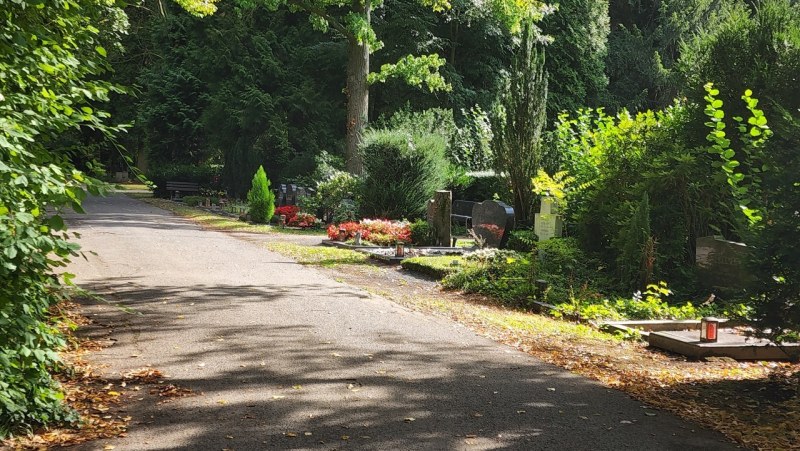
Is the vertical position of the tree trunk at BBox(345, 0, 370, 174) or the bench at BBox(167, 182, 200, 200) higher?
the tree trunk at BBox(345, 0, 370, 174)

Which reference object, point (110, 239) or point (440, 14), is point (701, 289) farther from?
point (440, 14)

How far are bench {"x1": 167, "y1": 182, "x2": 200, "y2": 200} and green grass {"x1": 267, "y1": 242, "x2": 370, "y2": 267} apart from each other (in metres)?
23.0

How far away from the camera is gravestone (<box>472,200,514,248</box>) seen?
19.1 m

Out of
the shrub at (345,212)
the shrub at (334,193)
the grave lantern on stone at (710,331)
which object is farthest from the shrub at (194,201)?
the grave lantern on stone at (710,331)

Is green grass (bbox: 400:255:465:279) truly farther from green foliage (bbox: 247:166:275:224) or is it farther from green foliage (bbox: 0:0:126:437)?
green foliage (bbox: 247:166:275:224)

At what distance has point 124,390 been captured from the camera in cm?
652

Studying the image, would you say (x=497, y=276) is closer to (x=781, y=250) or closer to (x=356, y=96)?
(x=781, y=250)

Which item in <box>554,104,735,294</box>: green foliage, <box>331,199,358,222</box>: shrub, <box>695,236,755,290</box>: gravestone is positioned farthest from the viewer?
<box>331,199,358,222</box>: shrub

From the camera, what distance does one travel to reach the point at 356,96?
30.6 meters

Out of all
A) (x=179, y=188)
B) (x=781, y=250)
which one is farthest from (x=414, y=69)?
(x=781, y=250)

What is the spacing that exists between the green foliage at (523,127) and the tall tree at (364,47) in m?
7.14

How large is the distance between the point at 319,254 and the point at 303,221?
326 inches

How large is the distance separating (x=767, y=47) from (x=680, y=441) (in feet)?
32.1

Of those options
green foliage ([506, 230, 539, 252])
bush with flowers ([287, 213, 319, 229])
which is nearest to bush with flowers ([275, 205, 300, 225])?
bush with flowers ([287, 213, 319, 229])
